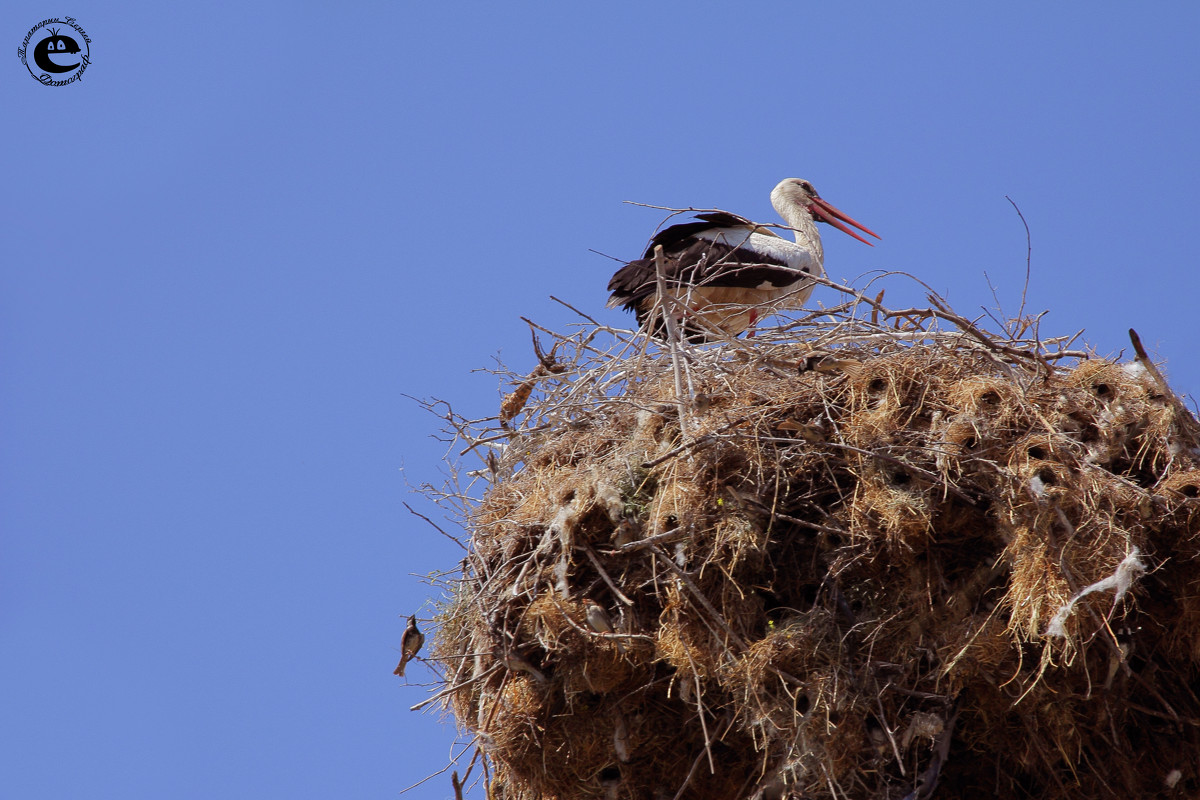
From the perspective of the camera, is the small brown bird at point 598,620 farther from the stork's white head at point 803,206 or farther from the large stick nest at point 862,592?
the stork's white head at point 803,206

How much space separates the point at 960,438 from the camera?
626cm

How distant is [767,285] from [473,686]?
499 cm

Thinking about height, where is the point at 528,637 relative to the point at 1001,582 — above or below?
above

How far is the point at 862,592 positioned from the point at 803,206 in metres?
7.02

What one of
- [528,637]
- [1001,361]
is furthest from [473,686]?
[1001,361]

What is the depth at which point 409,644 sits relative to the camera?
6957 mm

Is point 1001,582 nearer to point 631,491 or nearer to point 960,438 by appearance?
point 960,438

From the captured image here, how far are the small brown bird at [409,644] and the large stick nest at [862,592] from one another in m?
0.29

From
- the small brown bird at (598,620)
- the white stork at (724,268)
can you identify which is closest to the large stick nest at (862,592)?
the small brown bird at (598,620)

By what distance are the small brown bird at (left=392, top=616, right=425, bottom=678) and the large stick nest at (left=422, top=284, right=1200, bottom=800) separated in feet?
0.96

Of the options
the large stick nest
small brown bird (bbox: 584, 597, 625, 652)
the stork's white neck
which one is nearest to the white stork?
the stork's white neck

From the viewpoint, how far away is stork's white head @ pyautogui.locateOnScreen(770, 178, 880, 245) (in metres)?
12.7

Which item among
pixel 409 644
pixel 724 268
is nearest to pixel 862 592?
pixel 409 644

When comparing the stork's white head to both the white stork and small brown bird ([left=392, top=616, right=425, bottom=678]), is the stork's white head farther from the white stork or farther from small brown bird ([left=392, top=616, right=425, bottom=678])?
small brown bird ([left=392, top=616, right=425, bottom=678])
